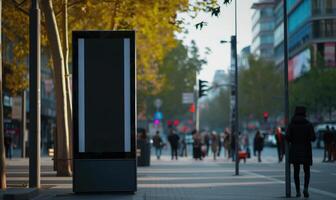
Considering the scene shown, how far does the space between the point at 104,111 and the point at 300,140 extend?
13.5 ft

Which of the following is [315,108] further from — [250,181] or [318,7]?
[250,181]

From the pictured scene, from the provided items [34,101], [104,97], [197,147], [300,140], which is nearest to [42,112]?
[197,147]

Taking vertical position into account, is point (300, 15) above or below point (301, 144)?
above

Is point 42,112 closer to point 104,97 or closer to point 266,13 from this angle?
point 104,97

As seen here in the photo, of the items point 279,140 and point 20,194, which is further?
point 279,140

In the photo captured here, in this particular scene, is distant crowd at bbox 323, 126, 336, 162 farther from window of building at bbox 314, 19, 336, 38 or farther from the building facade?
window of building at bbox 314, 19, 336, 38

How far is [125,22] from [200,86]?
19562mm

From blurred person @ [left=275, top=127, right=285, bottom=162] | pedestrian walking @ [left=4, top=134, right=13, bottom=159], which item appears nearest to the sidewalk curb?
blurred person @ [left=275, top=127, right=285, bottom=162]

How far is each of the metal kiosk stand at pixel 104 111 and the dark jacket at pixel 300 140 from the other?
129 inches

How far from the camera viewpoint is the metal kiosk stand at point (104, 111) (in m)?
18.7

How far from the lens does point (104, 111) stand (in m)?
18.8

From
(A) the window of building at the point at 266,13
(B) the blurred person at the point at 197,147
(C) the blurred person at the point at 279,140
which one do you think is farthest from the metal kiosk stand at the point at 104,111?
(A) the window of building at the point at 266,13

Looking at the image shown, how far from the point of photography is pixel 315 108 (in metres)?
93.2

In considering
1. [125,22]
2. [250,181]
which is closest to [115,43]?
[250,181]
